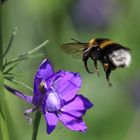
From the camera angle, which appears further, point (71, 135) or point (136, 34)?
point (136, 34)

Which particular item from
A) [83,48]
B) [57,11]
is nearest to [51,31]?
[57,11]

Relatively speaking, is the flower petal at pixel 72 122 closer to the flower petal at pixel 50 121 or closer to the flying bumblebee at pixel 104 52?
the flower petal at pixel 50 121

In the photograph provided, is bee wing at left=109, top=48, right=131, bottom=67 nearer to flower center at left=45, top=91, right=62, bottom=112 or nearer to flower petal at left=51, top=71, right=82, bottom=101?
flower petal at left=51, top=71, right=82, bottom=101

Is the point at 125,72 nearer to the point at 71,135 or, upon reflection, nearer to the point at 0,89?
the point at 71,135

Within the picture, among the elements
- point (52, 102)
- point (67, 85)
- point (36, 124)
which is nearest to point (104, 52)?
point (67, 85)

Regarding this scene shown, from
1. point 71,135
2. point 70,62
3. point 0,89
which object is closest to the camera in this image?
point 0,89

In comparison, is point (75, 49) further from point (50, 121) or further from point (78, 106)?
point (50, 121)

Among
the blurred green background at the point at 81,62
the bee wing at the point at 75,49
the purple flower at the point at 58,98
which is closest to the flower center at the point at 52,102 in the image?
the purple flower at the point at 58,98

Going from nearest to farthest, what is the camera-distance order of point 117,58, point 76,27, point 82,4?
point 117,58 < point 76,27 < point 82,4
